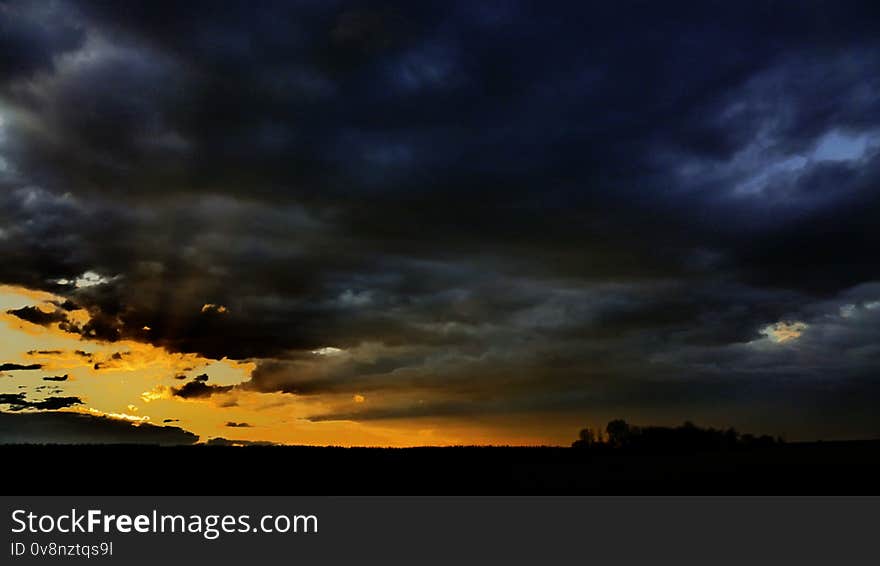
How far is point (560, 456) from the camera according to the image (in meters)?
120

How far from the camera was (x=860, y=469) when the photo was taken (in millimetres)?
87250

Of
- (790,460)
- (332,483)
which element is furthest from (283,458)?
(790,460)

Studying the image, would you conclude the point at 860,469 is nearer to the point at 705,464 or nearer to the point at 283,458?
the point at 705,464

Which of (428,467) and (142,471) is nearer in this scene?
(142,471)

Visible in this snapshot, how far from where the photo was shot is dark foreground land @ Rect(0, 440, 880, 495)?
279 feet

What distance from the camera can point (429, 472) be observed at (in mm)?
100250

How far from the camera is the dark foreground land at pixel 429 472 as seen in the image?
279 ft

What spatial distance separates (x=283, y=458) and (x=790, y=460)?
68.1 meters
